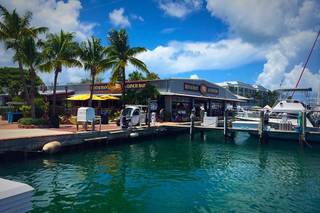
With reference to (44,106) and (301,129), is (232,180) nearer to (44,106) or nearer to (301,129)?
(301,129)

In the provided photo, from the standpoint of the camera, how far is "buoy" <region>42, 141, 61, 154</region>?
666 inches

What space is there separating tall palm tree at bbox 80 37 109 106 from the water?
1333 cm

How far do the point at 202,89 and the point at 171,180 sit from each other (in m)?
27.7

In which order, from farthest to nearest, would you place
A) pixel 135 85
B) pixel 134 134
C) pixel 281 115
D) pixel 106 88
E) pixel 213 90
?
pixel 213 90 < pixel 106 88 < pixel 135 85 < pixel 281 115 < pixel 134 134

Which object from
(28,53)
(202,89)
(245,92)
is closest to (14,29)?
(28,53)

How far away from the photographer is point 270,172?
1545 centimetres

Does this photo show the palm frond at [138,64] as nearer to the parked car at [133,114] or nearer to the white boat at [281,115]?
the parked car at [133,114]

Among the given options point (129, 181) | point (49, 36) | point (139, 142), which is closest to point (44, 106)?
point (49, 36)

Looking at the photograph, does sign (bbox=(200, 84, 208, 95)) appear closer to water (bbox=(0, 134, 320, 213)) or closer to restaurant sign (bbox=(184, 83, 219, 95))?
restaurant sign (bbox=(184, 83, 219, 95))

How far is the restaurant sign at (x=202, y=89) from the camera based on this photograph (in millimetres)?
37594

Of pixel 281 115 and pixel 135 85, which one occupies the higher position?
pixel 135 85

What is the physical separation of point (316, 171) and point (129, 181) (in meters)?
10.7

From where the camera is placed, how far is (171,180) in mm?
13336

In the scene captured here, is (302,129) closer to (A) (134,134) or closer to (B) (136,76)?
(A) (134,134)
